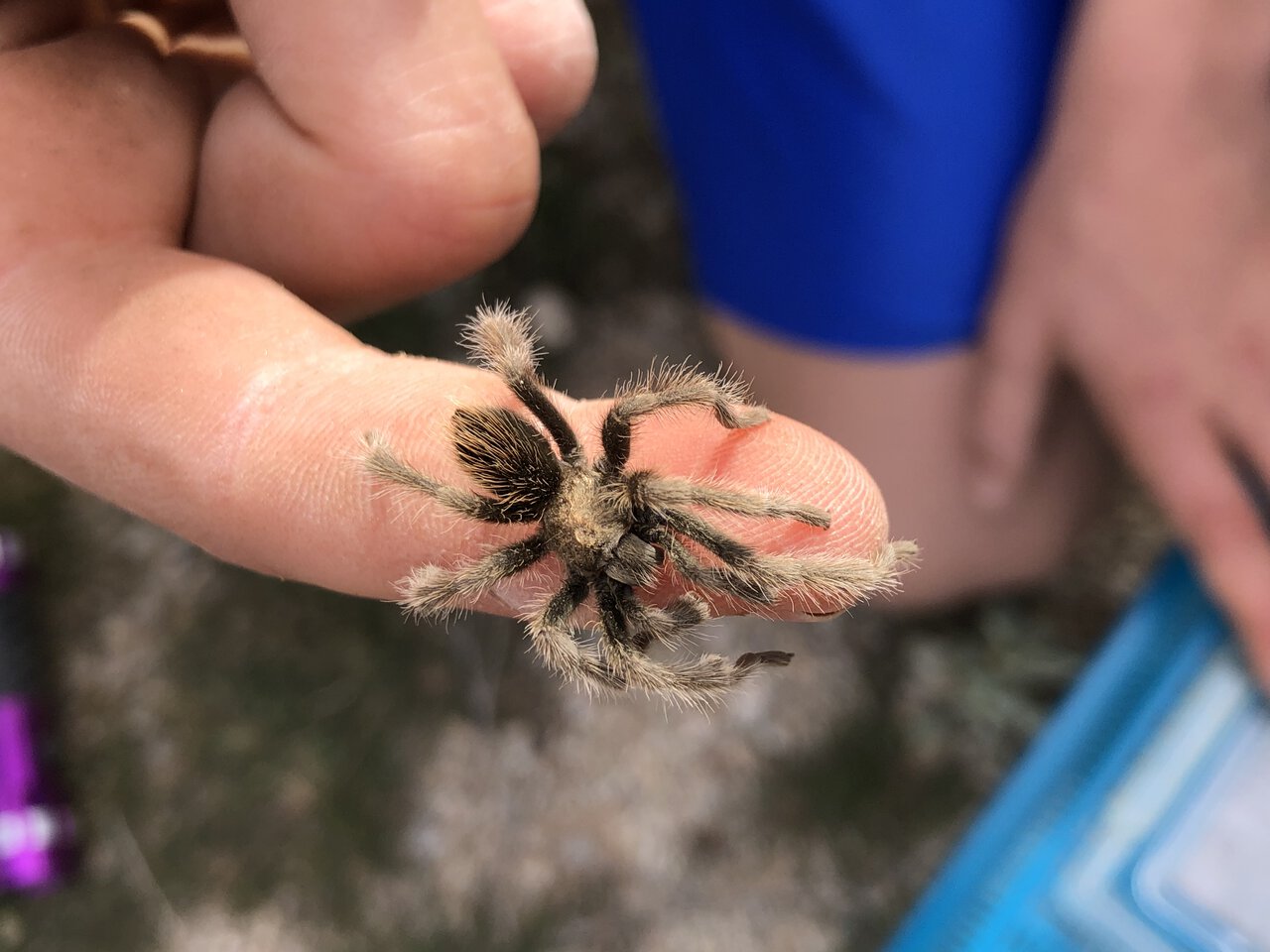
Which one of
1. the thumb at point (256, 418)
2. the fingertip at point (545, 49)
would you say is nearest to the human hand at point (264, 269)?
the thumb at point (256, 418)

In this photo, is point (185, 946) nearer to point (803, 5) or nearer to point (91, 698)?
point (91, 698)

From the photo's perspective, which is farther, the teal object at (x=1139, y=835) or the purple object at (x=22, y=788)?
the purple object at (x=22, y=788)

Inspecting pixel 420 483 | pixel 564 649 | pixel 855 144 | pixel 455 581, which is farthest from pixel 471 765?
pixel 855 144

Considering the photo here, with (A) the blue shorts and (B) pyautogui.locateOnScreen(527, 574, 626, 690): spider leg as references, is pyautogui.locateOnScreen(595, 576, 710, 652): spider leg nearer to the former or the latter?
(B) pyautogui.locateOnScreen(527, 574, 626, 690): spider leg

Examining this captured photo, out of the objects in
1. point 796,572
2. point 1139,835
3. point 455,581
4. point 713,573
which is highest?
point 796,572

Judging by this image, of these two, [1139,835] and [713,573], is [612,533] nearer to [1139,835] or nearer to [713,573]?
[713,573]

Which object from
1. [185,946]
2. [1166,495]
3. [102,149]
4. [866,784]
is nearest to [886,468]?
[1166,495]

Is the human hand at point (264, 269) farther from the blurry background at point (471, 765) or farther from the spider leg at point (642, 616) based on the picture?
the blurry background at point (471, 765)
